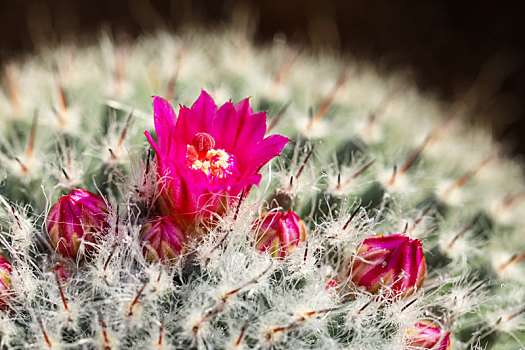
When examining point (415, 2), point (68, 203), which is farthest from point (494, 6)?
point (68, 203)

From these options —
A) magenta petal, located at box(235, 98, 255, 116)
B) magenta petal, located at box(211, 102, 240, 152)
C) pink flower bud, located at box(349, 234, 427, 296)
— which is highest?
magenta petal, located at box(235, 98, 255, 116)

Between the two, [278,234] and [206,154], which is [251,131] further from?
[278,234]

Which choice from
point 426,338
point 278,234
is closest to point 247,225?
point 278,234

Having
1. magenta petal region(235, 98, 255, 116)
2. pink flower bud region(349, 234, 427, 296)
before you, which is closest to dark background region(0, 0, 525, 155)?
magenta petal region(235, 98, 255, 116)

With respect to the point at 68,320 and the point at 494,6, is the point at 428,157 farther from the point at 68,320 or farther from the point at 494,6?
the point at 494,6

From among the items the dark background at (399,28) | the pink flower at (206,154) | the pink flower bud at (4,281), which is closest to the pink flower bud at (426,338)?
the pink flower at (206,154)

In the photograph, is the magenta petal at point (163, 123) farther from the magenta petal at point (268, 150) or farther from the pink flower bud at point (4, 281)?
the pink flower bud at point (4, 281)

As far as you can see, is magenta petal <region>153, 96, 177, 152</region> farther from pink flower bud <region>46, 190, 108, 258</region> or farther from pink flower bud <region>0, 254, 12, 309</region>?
pink flower bud <region>0, 254, 12, 309</region>
